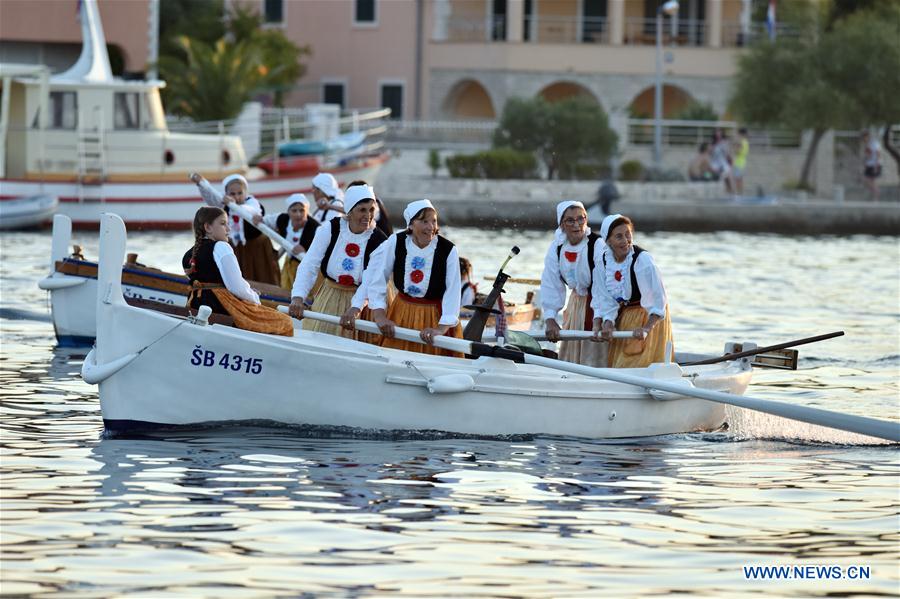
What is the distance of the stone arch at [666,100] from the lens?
5761cm

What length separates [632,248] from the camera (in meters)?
13.5

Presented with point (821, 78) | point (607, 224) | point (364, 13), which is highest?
point (364, 13)

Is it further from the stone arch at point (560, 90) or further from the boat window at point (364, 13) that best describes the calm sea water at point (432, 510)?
the stone arch at point (560, 90)

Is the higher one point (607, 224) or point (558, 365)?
point (607, 224)

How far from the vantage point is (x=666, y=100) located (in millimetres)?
59250

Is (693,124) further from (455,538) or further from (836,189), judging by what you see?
(455,538)

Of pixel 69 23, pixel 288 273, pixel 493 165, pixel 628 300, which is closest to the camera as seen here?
pixel 628 300

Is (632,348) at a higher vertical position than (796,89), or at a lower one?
lower

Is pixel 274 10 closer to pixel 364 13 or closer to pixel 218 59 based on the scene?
pixel 364 13

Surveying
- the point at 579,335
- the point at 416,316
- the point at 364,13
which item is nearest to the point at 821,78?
the point at 364,13

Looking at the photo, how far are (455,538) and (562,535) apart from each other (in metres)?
0.63

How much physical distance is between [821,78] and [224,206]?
1251 inches

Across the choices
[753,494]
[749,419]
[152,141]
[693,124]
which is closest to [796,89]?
[693,124]

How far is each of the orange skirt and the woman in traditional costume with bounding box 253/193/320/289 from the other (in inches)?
19.9
